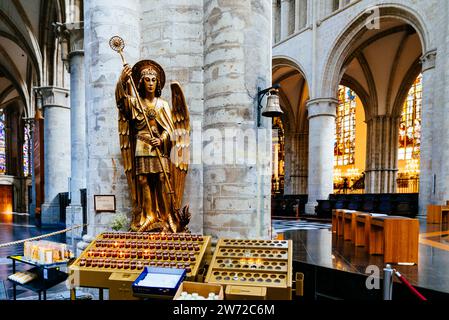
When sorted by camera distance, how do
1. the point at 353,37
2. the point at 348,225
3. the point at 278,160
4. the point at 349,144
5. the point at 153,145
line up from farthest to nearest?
the point at 278,160
the point at 349,144
the point at 353,37
the point at 348,225
the point at 153,145

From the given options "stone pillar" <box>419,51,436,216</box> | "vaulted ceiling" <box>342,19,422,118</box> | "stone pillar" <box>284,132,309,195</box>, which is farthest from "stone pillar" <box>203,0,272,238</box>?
"stone pillar" <box>284,132,309,195</box>

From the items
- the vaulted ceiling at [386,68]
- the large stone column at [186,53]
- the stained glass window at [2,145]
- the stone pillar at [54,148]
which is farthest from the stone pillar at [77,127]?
the stained glass window at [2,145]

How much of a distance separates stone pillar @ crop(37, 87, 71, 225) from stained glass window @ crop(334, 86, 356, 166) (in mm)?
20166

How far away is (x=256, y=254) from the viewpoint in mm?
2996

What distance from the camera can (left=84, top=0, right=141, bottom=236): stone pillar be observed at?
4707 millimetres

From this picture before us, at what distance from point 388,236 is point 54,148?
12882mm

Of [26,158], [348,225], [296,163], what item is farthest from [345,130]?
[26,158]

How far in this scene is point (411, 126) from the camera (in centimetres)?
2102

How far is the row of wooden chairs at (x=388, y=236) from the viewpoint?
4.12 metres

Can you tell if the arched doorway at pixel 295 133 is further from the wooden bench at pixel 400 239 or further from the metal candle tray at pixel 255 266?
the metal candle tray at pixel 255 266

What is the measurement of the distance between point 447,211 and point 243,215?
8168 mm

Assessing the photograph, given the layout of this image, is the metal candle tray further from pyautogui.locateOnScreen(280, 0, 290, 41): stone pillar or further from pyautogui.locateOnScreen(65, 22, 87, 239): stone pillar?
pyautogui.locateOnScreen(280, 0, 290, 41): stone pillar

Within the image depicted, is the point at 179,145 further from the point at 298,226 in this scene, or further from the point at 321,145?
the point at 321,145
